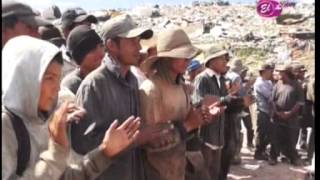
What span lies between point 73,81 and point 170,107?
0.65m

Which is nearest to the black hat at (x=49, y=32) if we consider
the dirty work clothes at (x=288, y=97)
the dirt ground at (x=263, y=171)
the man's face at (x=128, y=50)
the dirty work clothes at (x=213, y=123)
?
the man's face at (x=128, y=50)

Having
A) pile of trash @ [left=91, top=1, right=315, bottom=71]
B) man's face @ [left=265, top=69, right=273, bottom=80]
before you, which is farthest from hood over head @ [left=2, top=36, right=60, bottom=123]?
pile of trash @ [left=91, top=1, right=315, bottom=71]

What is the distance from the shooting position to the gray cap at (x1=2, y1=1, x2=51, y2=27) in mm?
3043

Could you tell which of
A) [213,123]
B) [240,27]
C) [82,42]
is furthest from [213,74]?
[240,27]

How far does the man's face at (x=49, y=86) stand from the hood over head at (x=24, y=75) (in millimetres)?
46

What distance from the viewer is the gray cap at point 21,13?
304 centimetres

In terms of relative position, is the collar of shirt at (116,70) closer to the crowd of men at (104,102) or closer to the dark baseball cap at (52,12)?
the crowd of men at (104,102)

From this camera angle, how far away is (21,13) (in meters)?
3.07

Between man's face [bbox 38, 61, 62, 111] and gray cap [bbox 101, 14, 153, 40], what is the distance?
1.04m

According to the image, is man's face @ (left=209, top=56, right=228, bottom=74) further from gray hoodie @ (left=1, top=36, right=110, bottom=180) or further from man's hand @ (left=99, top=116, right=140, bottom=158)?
gray hoodie @ (left=1, top=36, right=110, bottom=180)

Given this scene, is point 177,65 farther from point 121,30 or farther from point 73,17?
point 73,17

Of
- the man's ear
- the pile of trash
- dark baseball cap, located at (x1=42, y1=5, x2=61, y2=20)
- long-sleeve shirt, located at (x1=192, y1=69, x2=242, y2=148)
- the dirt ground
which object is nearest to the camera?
the man's ear

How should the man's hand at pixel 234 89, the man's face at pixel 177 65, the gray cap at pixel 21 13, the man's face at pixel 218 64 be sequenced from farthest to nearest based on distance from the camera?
the man's face at pixel 218 64, the man's hand at pixel 234 89, the man's face at pixel 177 65, the gray cap at pixel 21 13

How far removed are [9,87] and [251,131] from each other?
702 centimetres
